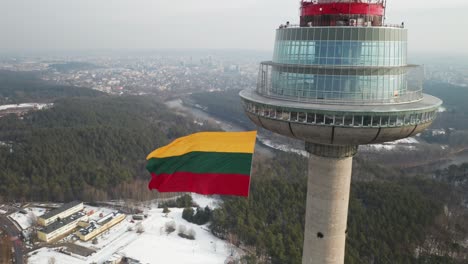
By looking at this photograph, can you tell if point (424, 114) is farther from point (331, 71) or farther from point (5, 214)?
point (5, 214)

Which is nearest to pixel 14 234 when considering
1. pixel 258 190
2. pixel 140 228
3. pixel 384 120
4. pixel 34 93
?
pixel 140 228

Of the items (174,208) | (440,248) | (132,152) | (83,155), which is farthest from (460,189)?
(83,155)

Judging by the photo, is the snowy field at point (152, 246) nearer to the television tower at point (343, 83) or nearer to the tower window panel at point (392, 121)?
the television tower at point (343, 83)

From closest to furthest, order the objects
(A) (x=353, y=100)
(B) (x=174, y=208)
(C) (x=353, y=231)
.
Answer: (A) (x=353, y=100) → (C) (x=353, y=231) → (B) (x=174, y=208)

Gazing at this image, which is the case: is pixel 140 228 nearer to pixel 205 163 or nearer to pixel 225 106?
pixel 205 163

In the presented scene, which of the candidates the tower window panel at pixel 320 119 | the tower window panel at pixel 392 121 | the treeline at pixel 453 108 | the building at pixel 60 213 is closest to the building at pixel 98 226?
the building at pixel 60 213

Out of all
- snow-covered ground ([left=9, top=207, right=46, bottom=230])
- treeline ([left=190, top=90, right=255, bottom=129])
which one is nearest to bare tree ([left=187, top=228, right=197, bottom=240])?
snow-covered ground ([left=9, top=207, right=46, bottom=230])
